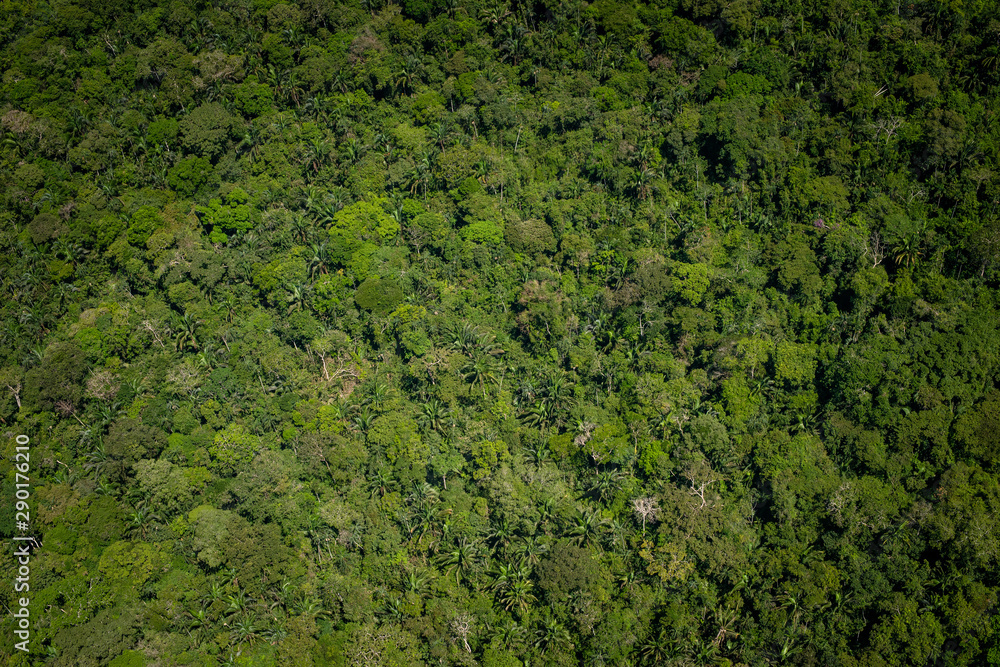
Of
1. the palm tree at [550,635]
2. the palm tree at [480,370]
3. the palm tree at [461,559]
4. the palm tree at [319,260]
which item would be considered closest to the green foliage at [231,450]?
the palm tree at [319,260]

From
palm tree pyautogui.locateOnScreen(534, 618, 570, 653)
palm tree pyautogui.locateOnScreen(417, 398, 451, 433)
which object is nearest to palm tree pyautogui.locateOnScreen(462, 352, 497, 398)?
palm tree pyautogui.locateOnScreen(417, 398, 451, 433)

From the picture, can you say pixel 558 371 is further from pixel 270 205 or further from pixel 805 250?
pixel 270 205

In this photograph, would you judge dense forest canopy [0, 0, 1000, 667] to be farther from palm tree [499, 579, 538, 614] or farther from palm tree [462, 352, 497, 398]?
palm tree [462, 352, 497, 398]

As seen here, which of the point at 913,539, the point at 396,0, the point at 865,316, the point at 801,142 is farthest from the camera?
the point at 396,0

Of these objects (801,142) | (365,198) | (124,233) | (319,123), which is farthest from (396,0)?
(801,142)

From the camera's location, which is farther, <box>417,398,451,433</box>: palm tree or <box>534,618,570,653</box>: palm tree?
<box>417,398,451,433</box>: palm tree

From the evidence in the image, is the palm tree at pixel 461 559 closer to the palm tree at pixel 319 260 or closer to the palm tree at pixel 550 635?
the palm tree at pixel 550 635

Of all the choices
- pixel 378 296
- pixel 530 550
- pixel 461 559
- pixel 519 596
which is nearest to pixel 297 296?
pixel 378 296

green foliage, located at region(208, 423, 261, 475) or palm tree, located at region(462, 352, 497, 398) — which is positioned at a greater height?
palm tree, located at region(462, 352, 497, 398)
